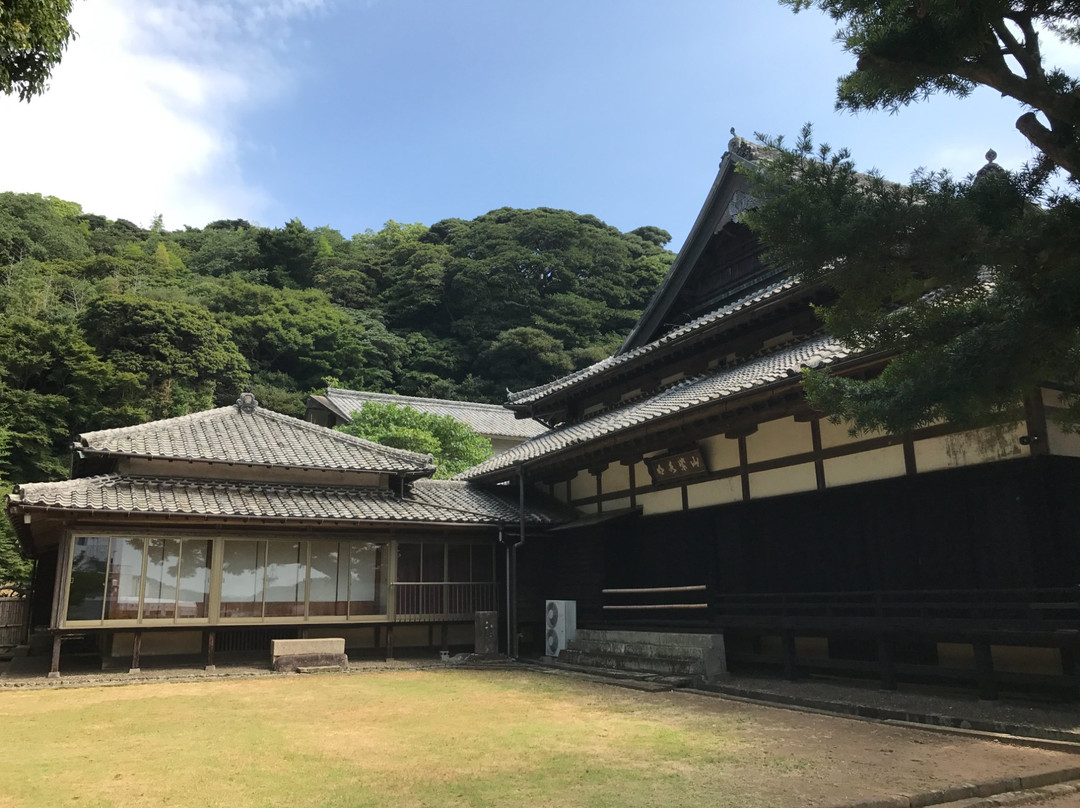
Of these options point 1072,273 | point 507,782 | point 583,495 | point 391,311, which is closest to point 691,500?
point 583,495

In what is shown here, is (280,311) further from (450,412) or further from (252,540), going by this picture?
(252,540)

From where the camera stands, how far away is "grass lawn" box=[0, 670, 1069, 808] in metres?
5.36

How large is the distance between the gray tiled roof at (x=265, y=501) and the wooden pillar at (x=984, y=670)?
9474 mm

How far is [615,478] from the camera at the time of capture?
16016 mm

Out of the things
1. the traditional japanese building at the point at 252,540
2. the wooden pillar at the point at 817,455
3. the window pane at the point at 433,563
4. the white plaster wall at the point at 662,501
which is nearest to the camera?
the wooden pillar at the point at 817,455

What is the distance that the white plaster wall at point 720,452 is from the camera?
1281cm

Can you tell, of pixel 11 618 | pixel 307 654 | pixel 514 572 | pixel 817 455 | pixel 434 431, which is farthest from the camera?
pixel 434 431

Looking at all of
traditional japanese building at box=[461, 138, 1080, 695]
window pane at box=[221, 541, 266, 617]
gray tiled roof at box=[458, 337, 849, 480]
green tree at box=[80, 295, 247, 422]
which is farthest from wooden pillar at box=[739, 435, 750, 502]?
green tree at box=[80, 295, 247, 422]

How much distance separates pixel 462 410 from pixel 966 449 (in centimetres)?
3388

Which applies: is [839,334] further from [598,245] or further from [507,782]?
[598,245]

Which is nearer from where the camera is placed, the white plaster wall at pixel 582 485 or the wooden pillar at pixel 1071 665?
the wooden pillar at pixel 1071 665

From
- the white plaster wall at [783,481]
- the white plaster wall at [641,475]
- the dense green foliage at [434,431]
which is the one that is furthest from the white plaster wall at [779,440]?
the dense green foliage at [434,431]

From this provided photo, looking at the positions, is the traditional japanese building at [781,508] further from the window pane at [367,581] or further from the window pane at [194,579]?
the window pane at [194,579]

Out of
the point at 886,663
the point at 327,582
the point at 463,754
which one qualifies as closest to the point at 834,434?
the point at 886,663
